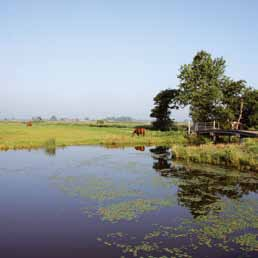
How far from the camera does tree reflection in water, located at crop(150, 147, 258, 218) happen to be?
1614 centimetres

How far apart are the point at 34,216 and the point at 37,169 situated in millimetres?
11834

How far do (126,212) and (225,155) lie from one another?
54.1 ft

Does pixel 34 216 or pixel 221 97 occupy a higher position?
pixel 221 97

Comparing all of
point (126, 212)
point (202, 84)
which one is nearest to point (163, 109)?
point (202, 84)

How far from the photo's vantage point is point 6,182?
20.6 meters

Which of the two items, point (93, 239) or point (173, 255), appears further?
point (93, 239)

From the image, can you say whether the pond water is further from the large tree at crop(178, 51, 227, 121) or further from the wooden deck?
the large tree at crop(178, 51, 227, 121)

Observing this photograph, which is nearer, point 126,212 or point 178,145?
point 126,212

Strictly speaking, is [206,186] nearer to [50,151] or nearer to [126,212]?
[126,212]

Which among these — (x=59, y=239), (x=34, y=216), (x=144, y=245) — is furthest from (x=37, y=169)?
(x=144, y=245)

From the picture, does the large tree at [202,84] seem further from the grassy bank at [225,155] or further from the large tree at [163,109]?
the grassy bank at [225,155]

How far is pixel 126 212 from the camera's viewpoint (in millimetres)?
14500

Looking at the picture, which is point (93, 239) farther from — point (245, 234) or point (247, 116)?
point (247, 116)

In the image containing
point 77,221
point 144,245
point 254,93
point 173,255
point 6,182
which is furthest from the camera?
point 254,93
